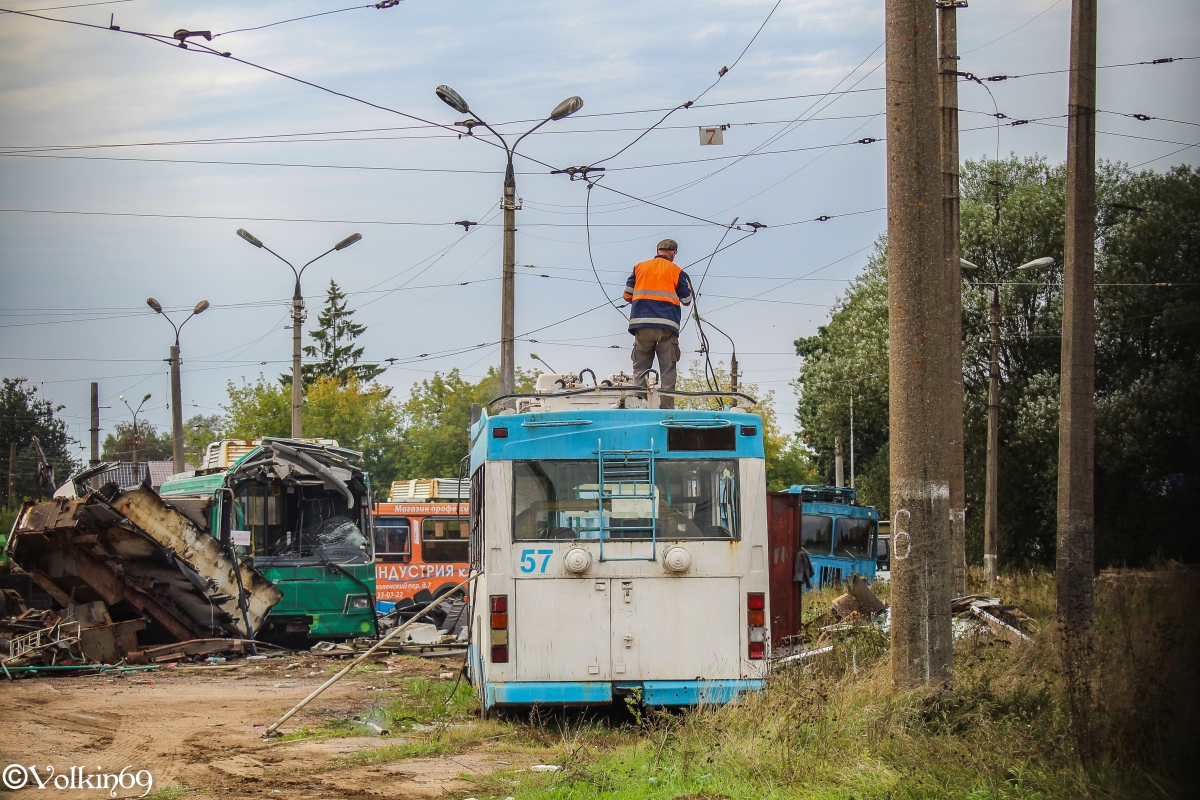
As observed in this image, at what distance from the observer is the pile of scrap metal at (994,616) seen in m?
11.9

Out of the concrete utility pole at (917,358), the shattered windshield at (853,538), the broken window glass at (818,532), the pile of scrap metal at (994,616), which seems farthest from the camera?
the shattered windshield at (853,538)

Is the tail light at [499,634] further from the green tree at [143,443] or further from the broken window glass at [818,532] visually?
the green tree at [143,443]

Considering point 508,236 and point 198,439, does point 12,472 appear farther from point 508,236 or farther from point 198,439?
point 508,236

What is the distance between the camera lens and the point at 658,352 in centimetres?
1188

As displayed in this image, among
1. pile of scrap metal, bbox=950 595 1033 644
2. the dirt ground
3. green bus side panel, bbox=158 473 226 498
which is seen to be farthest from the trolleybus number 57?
green bus side panel, bbox=158 473 226 498

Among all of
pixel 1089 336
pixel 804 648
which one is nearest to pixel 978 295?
pixel 1089 336

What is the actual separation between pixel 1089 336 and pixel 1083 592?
2.82 meters

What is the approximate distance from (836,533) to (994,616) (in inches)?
651

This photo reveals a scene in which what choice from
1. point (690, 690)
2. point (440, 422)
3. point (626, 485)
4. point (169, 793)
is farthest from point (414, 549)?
point (440, 422)

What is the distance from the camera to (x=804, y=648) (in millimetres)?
11234

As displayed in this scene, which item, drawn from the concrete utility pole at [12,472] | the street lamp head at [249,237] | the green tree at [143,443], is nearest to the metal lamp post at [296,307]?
the street lamp head at [249,237]

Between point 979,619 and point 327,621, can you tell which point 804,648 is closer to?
point 979,619

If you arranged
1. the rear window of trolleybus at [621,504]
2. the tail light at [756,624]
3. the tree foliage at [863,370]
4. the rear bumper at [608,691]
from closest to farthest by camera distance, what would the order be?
the rear bumper at [608,691]
the tail light at [756,624]
the rear window of trolleybus at [621,504]
the tree foliage at [863,370]

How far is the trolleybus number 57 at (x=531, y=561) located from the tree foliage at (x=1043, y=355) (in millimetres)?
16827
